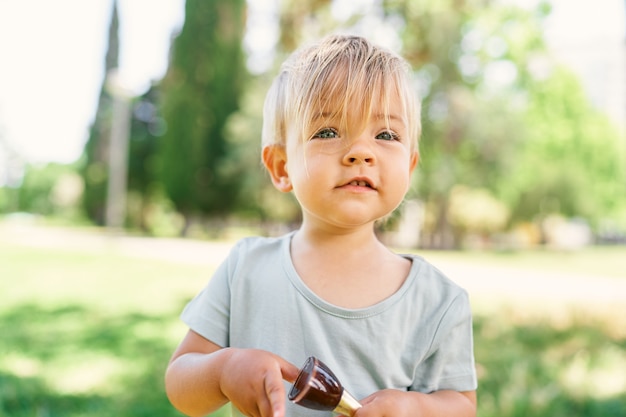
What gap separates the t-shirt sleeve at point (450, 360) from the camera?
4.33 feet

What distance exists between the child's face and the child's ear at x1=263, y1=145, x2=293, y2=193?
141 millimetres

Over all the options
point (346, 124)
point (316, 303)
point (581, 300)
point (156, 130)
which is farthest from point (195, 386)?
point (156, 130)

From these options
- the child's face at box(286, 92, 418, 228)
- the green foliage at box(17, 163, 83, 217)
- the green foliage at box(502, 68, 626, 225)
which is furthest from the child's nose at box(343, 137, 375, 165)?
the green foliage at box(17, 163, 83, 217)

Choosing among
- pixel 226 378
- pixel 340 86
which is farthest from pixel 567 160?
pixel 226 378

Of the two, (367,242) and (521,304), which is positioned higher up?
(367,242)

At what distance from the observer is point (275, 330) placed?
4.33 ft

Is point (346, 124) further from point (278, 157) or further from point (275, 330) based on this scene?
point (275, 330)

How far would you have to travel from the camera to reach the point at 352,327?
1287 mm

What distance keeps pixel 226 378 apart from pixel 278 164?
1.86 ft

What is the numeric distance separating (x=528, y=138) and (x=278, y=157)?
24.1 meters

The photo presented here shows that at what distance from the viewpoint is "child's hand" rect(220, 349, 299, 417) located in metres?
1.07

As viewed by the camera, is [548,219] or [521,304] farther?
[548,219]

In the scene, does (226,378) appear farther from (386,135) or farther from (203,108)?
(203,108)

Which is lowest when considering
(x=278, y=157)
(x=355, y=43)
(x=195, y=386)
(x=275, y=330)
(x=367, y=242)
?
(x=195, y=386)
